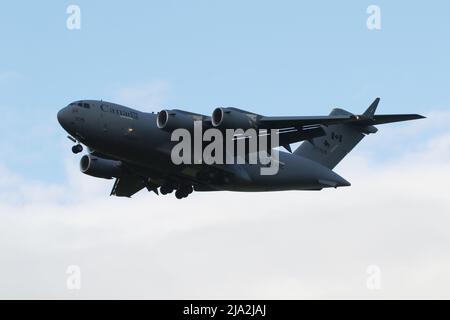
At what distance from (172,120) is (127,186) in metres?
6.42

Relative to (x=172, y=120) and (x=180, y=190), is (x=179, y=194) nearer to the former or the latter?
(x=180, y=190)

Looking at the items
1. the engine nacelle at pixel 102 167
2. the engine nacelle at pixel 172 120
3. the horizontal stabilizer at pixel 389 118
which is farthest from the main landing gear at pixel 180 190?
the horizontal stabilizer at pixel 389 118

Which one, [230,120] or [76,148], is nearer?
[76,148]

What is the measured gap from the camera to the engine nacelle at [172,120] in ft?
102

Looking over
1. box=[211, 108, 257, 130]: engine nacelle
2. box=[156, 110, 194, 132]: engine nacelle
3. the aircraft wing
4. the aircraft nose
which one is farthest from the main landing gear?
the aircraft nose

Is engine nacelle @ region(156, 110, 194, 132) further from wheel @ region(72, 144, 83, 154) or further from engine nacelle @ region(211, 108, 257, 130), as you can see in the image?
wheel @ region(72, 144, 83, 154)

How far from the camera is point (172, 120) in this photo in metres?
31.1

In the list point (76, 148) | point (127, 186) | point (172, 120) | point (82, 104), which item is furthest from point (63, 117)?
point (127, 186)

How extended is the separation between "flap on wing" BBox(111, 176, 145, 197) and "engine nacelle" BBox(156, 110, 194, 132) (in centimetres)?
504

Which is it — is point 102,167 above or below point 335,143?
below
